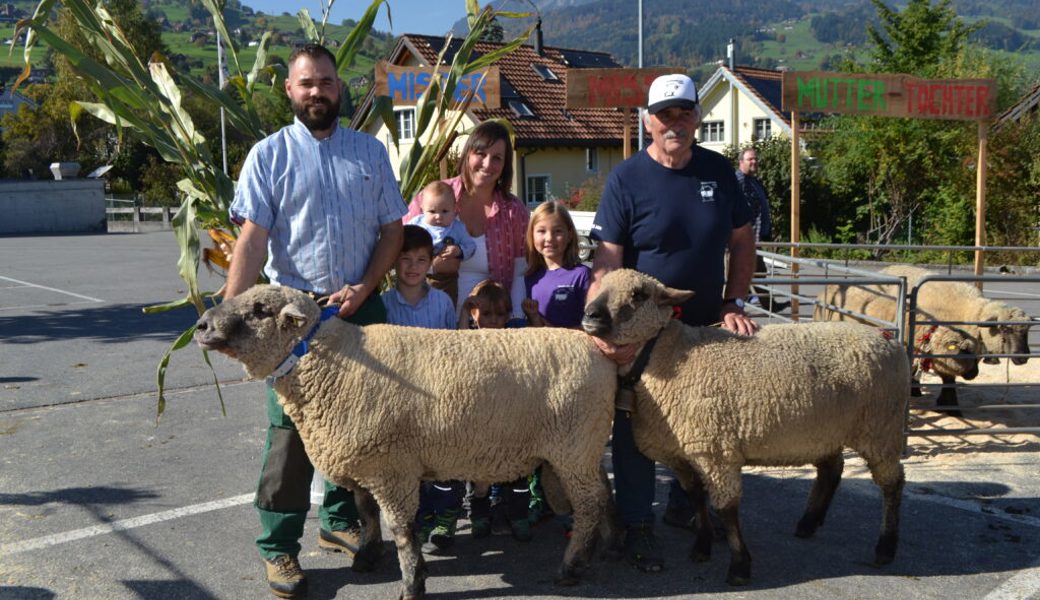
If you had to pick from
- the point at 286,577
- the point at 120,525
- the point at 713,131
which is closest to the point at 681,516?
the point at 286,577

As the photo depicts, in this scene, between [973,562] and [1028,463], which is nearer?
[973,562]

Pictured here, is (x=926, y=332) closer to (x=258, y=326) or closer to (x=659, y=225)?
(x=659, y=225)

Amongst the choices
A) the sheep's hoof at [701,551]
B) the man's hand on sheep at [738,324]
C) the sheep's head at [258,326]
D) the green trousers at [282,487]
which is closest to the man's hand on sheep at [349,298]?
the sheep's head at [258,326]

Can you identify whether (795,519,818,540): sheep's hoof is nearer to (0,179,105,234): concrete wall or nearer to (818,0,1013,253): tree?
(818,0,1013,253): tree

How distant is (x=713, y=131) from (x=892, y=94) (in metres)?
30.4

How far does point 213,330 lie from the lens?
3.65 m

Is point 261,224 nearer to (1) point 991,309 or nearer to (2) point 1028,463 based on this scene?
(2) point 1028,463

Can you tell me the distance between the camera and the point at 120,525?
4957 mm

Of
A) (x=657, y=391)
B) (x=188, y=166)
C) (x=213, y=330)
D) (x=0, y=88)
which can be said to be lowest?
(x=657, y=391)

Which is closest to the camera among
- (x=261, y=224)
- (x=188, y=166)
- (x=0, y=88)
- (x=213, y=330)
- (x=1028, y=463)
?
(x=213, y=330)

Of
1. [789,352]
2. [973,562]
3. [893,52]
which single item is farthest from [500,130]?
[893,52]

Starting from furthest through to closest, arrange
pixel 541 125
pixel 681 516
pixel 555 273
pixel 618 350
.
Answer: pixel 541 125 < pixel 681 516 < pixel 555 273 < pixel 618 350

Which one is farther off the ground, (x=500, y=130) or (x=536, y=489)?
(x=500, y=130)

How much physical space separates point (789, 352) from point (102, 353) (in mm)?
8322
